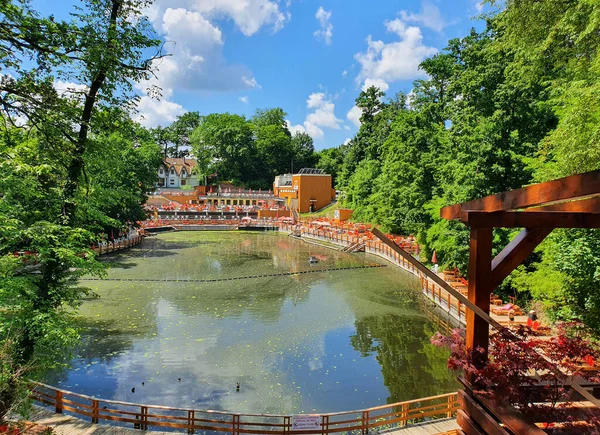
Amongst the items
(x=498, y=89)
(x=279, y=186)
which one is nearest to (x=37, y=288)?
(x=498, y=89)

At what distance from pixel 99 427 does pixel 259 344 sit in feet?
20.7

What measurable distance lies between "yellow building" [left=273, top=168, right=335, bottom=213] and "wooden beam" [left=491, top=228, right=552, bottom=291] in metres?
51.7

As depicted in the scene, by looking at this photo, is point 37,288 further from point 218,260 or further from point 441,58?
point 441,58

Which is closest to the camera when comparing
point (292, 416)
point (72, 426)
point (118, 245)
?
point (292, 416)

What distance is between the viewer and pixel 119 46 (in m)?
7.22

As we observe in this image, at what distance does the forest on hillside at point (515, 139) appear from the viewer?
33.3ft

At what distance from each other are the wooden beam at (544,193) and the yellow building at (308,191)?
5180 cm

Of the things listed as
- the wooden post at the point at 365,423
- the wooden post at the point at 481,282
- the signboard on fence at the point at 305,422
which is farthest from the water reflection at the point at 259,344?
the wooden post at the point at 481,282

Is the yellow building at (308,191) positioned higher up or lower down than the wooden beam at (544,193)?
higher up

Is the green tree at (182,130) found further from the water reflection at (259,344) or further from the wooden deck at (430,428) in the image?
the wooden deck at (430,428)

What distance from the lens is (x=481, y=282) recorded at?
4.95 meters

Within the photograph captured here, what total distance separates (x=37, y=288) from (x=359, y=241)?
96.4ft

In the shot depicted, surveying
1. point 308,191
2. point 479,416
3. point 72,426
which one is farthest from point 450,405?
point 308,191

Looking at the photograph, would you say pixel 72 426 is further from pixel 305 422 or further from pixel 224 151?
pixel 224 151
